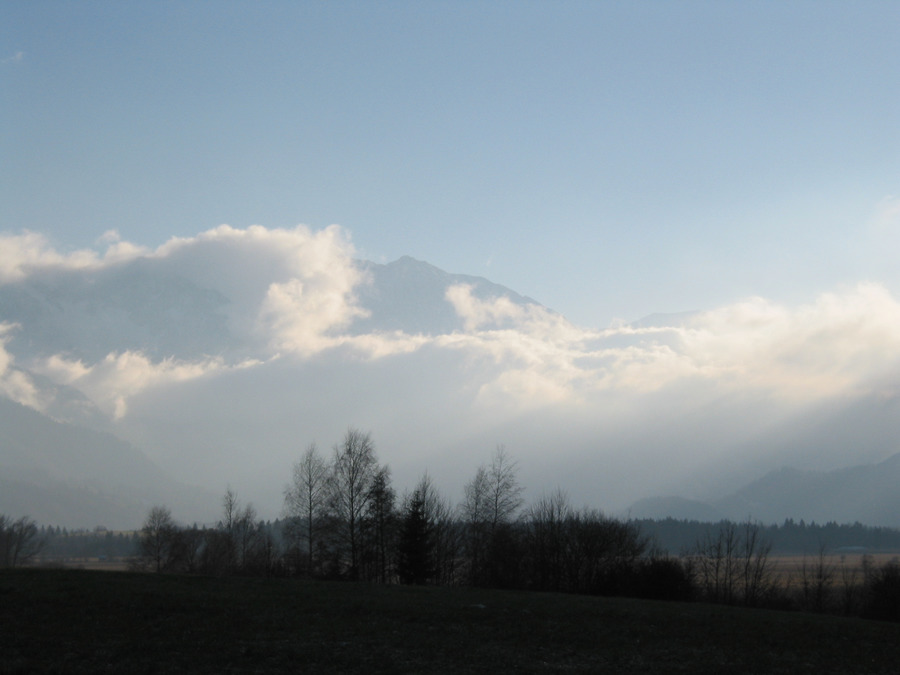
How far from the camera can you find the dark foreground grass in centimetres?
2094

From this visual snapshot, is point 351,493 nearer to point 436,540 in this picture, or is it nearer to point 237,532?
point 436,540

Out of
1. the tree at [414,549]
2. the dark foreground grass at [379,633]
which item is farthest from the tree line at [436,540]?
the dark foreground grass at [379,633]

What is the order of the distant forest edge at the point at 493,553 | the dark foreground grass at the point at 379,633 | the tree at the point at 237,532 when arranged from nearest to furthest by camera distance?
1. the dark foreground grass at the point at 379,633
2. the distant forest edge at the point at 493,553
3. the tree at the point at 237,532

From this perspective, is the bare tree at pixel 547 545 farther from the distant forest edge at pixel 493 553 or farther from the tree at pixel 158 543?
the tree at pixel 158 543

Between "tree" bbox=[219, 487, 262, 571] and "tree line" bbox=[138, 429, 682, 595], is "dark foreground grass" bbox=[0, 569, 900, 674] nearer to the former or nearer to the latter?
"tree line" bbox=[138, 429, 682, 595]

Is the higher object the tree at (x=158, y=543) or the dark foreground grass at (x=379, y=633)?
the dark foreground grass at (x=379, y=633)

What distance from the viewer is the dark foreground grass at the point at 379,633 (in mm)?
20938

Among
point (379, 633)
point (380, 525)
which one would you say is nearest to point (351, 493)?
point (380, 525)

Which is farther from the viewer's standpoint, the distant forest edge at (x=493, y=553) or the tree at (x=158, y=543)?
the tree at (x=158, y=543)

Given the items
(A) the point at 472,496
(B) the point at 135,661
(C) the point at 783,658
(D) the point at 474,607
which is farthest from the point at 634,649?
(A) the point at 472,496

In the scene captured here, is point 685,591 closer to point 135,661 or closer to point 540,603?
point 540,603

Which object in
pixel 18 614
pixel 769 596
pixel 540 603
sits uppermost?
pixel 18 614

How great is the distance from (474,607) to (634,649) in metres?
9.46

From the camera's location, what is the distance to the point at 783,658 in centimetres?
2389
